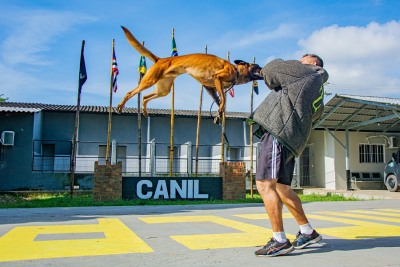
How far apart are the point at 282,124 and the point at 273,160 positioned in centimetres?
35

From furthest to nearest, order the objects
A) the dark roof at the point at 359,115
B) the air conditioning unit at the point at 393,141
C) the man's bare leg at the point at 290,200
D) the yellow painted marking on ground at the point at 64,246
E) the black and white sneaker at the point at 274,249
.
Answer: the air conditioning unit at the point at 393,141 → the dark roof at the point at 359,115 → the man's bare leg at the point at 290,200 → the yellow painted marking on ground at the point at 64,246 → the black and white sneaker at the point at 274,249

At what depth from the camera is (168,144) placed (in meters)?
21.2

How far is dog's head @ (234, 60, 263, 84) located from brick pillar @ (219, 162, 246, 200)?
9.79m

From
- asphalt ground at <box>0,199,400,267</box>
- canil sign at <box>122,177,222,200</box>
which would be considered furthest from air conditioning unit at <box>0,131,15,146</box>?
asphalt ground at <box>0,199,400,267</box>

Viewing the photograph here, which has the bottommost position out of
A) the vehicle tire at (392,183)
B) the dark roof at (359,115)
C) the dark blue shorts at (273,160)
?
the vehicle tire at (392,183)

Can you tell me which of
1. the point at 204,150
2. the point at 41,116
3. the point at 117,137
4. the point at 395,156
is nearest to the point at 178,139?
the point at 204,150

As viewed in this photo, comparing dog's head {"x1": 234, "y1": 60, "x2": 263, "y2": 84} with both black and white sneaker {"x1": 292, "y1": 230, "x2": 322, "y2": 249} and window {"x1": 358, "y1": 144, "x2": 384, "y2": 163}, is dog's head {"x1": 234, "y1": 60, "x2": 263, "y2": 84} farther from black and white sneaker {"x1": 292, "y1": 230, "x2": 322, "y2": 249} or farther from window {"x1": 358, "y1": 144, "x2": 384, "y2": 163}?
window {"x1": 358, "y1": 144, "x2": 384, "y2": 163}

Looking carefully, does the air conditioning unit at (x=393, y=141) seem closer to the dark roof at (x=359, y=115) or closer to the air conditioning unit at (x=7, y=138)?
the dark roof at (x=359, y=115)

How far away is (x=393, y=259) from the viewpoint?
128 inches

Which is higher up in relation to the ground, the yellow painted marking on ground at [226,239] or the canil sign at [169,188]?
the canil sign at [169,188]

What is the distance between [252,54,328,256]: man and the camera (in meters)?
3.71

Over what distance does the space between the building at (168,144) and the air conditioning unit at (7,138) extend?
0.04m

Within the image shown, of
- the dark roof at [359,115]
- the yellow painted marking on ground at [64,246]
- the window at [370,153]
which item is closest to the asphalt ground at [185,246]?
the yellow painted marking on ground at [64,246]

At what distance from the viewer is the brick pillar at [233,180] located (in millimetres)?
13406
